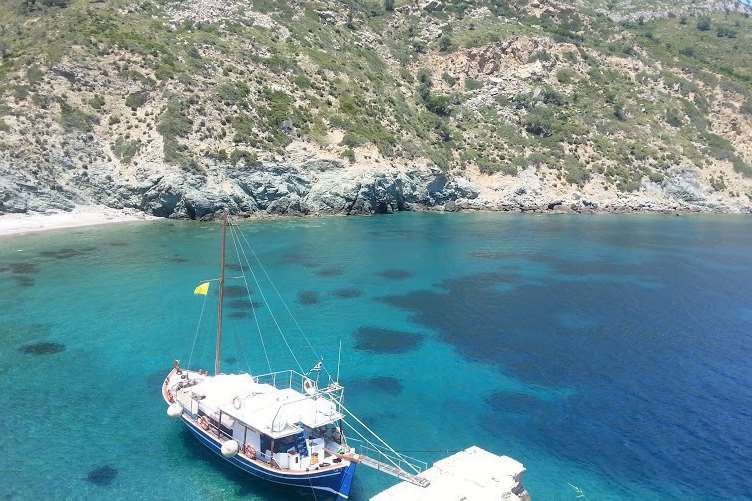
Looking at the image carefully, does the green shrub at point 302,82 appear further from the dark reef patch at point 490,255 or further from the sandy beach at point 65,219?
the dark reef patch at point 490,255

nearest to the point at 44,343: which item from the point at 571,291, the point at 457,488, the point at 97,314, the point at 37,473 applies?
the point at 97,314

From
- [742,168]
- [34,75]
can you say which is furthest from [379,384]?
[742,168]

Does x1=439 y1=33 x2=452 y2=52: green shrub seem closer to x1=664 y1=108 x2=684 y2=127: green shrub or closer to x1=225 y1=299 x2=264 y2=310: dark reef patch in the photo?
x1=664 y1=108 x2=684 y2=127: green shrub

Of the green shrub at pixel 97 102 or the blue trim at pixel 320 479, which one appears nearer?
the blue trim at pixel 320 479

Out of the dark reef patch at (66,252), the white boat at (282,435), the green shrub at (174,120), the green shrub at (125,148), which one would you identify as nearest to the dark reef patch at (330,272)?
the dark reef patch at (66,252)

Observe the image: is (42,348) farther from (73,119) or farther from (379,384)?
(73,119)

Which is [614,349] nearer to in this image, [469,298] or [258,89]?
[469,298]
